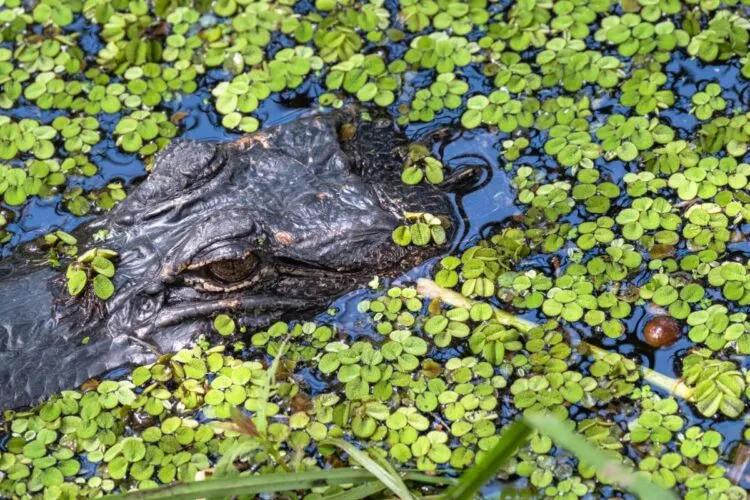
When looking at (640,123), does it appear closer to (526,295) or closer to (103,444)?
(526,295)

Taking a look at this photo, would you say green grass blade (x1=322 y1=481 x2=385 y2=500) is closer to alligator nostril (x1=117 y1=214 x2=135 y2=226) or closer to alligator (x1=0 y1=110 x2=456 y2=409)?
alligator (x1=0 y1=110 x2=456 y2=409)

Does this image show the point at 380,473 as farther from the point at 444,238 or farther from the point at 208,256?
the point at 444,238

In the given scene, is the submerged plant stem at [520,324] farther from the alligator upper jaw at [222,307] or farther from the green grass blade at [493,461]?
the green grass blade at [493,461]

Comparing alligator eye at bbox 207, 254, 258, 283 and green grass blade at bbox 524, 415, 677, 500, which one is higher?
green grass blade at bbox 524, 415, 677, 500

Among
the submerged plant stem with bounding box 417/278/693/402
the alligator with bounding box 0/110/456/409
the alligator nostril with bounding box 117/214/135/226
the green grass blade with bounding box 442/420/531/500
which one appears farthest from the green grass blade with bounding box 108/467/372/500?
the alligator nostril with bounding box 117/214/135/226

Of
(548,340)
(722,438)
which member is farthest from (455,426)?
(722,438)

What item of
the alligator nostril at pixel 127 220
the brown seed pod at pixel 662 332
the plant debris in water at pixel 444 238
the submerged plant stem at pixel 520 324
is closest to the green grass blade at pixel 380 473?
the plant debris in water at pixel 444 238
